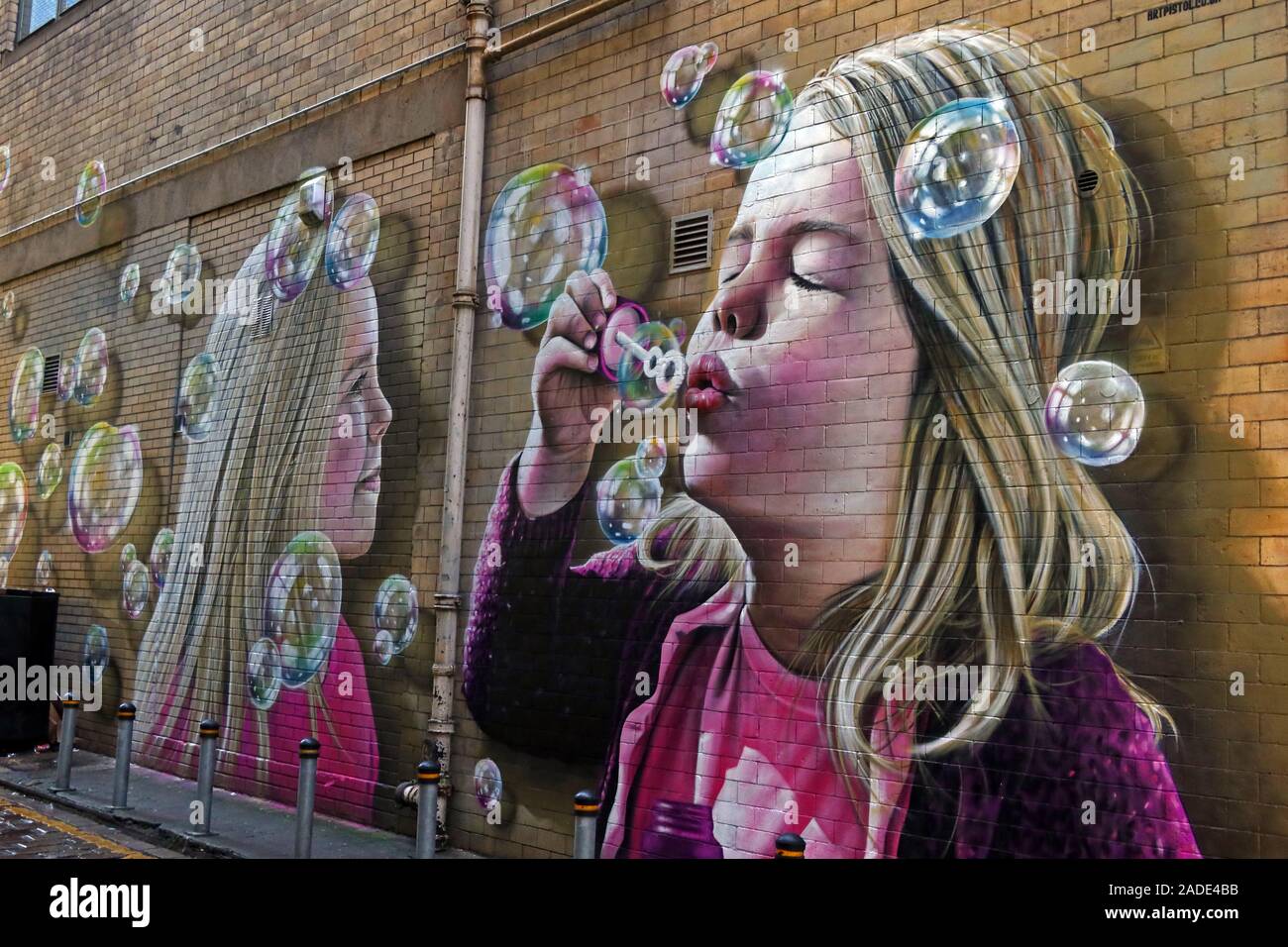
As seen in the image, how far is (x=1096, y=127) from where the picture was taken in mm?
5691

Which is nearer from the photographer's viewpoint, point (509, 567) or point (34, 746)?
point (509, 567)

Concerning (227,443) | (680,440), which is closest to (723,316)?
(680,440)

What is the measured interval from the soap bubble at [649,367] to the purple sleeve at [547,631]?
2.72 ft

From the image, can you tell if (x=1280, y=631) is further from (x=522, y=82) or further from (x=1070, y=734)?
(x=522, y=82)

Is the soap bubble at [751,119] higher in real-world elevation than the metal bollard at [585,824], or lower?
higher

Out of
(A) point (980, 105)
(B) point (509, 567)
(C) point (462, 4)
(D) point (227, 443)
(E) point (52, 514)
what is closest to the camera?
(A) point (980, 105)

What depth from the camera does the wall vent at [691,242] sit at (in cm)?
746

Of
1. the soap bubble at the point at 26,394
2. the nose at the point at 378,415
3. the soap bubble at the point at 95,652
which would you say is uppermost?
the soap bubble at the point at 26,394

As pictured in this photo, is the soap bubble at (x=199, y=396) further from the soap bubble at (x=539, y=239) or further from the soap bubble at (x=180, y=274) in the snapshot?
the soap bubble at (x=539, y=239)

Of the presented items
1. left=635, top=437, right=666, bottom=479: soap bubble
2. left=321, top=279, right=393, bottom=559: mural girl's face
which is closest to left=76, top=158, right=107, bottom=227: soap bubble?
left=321, top=279, right=393, bottom=559: mural girl's face

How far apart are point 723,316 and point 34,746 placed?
10.6 m

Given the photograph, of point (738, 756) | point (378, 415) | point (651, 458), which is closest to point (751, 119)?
point (651, 458)

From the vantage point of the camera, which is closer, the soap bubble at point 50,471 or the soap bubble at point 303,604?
the soap bubble at point 303,604

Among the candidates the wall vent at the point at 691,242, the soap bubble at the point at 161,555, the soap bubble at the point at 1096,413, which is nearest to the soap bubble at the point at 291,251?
the soap bubble at the point at 161,555
